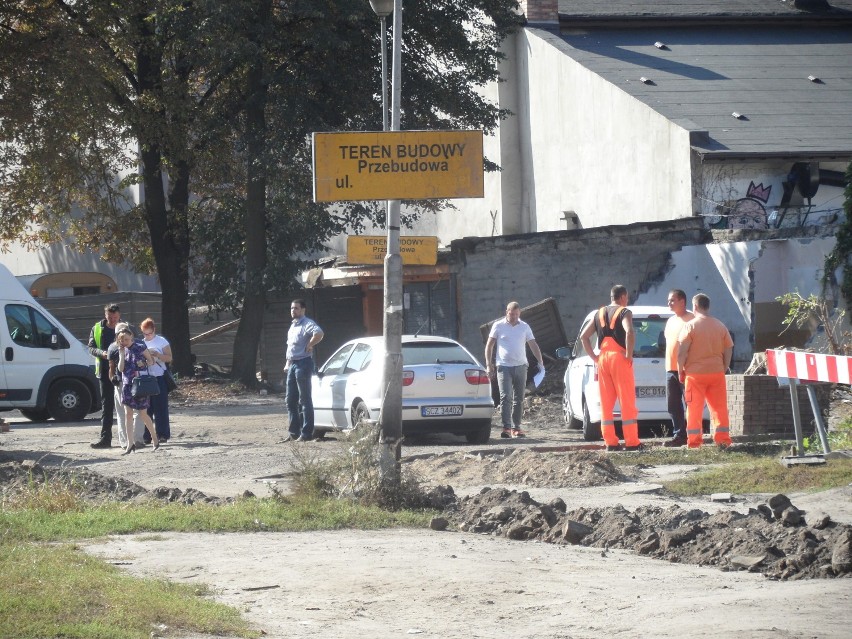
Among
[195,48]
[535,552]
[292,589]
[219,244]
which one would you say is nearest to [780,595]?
[535,552]

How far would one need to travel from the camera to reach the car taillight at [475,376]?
16.2m

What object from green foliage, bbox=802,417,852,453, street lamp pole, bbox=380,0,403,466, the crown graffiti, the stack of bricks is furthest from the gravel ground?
the crown graffiti

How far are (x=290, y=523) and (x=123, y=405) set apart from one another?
701cm

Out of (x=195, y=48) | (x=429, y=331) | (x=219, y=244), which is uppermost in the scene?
(x=195, y=48)

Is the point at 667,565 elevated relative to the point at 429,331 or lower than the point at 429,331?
lower

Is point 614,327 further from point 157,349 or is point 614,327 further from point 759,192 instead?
point 759,192

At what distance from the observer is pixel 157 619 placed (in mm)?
6156

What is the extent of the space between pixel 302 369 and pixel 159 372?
6.09ft

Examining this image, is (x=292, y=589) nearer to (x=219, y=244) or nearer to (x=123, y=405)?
(x=123, y=405)

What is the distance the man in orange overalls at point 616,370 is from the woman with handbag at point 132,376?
5.65m

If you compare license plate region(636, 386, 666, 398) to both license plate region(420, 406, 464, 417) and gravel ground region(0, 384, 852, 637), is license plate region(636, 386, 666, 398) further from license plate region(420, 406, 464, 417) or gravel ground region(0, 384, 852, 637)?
gravel ground region(0, 384, 852, 637)

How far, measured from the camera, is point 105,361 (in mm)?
16469

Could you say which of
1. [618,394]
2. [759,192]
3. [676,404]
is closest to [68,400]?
[618,394]

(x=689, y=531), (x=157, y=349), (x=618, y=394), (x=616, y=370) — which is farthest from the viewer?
(x=157, y=349)
